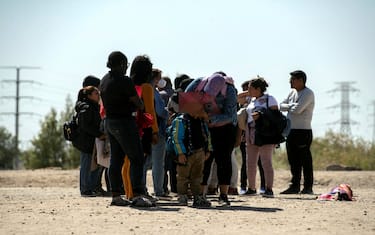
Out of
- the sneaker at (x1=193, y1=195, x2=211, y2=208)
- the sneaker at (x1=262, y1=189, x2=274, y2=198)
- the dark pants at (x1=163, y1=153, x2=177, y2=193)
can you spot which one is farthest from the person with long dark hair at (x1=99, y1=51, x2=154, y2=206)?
the sneaker at (x1=262, y1=189, x2=274, y2=198)

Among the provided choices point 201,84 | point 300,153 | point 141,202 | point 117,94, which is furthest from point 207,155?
point 300,153

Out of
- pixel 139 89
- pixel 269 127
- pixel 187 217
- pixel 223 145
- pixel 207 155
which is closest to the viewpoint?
pixel 187 217

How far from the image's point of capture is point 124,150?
12.9 meters

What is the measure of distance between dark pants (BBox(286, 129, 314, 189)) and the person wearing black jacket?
3785 mm

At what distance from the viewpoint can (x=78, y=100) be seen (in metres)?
16.6

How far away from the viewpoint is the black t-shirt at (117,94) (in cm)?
1274

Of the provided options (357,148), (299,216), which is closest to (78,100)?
(299,216)

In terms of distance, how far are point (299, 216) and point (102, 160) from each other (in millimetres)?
Result: 4813

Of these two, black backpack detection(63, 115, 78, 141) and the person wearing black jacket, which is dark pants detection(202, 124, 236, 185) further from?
black backpack detection(63, 115, 78, 141)

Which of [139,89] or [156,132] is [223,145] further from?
[139,89]

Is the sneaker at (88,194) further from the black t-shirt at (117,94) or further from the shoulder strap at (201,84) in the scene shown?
the shoulder strap at (201,84)

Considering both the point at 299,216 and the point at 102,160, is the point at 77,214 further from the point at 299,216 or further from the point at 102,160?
the point at 102,160

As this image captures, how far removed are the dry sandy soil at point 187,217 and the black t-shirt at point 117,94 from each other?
1.34m

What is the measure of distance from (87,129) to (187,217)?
15.7ft
